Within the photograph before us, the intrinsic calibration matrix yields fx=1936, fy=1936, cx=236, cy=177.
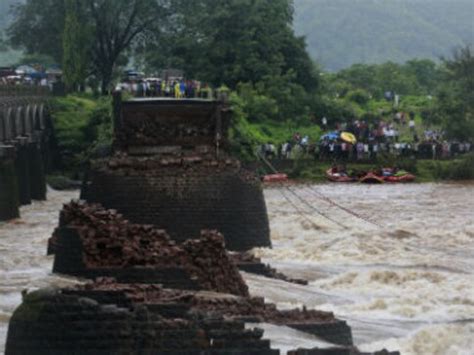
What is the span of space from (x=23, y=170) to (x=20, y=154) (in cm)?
172

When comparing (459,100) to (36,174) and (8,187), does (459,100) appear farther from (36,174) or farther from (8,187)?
(8,187)

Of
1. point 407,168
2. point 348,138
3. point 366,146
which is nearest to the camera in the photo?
point 407,168

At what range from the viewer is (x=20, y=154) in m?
78.2

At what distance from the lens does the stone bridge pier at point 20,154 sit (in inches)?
2603

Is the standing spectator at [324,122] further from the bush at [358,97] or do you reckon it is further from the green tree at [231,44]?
the bush at [358,97]

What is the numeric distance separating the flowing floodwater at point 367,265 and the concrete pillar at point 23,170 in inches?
36.7

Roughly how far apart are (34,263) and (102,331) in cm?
1869

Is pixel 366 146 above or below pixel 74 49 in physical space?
below

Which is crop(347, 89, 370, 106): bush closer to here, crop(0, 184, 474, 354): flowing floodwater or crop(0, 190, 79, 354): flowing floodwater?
crop(0, 184, 474, 354): flowing floodwater

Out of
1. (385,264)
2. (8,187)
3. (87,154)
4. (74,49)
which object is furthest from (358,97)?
(385,264)

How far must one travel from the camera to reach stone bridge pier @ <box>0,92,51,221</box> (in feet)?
217

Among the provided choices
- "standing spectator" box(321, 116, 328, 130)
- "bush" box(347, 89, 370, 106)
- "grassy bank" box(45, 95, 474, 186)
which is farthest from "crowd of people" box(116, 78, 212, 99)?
"bush" box(347, 89, 370, 106)

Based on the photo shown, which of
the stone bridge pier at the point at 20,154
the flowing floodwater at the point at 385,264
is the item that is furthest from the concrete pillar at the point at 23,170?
the flowing floodwater at the point at 385,264

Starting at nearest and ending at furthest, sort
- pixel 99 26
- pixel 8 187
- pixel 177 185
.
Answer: pixel 177 185 → pixel 8 187 → pixel 99 26
